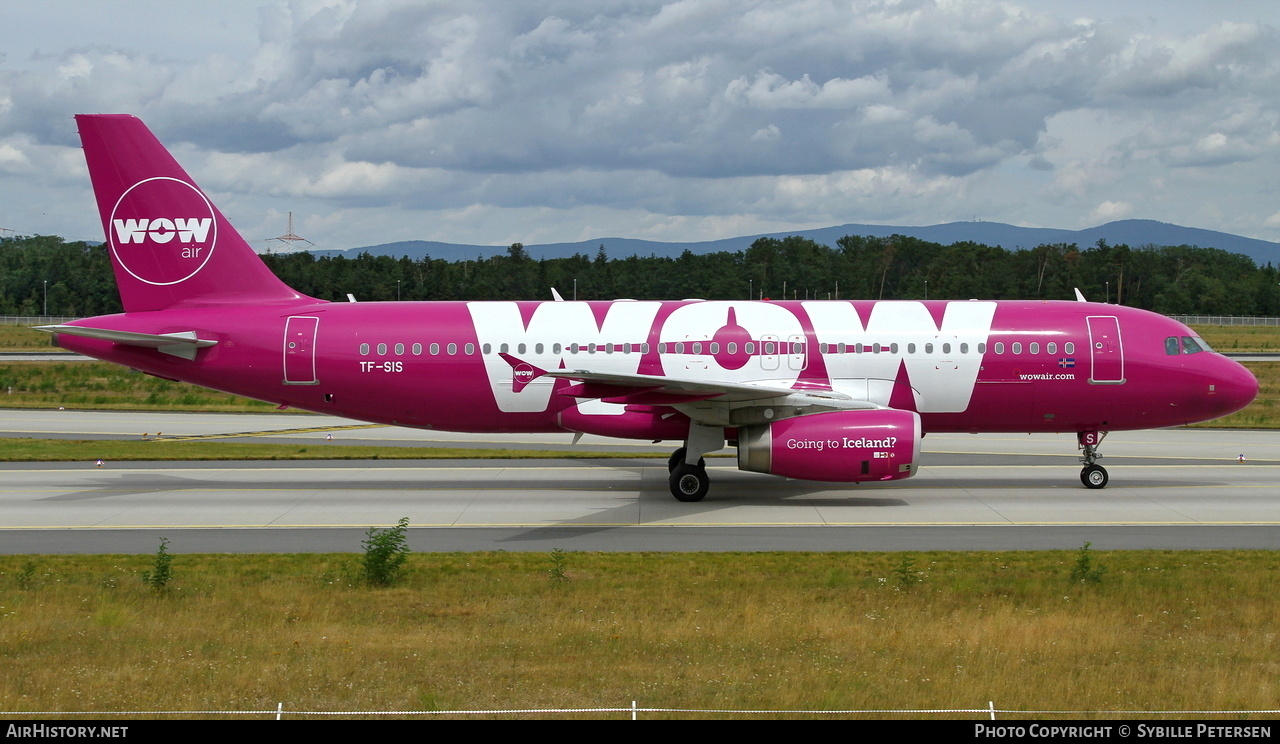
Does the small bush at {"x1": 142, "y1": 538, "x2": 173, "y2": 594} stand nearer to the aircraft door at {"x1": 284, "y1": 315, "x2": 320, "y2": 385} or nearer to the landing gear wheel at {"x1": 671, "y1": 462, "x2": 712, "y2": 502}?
the aircraft door at {"x1": 284, "y1": 315, "x2": 320, "y2": 385}

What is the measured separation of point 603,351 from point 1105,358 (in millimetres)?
11029

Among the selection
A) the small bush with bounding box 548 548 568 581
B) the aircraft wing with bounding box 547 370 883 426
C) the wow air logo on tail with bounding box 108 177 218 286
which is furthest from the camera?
the wow air logo on tail with bounding box 108 177 218 286

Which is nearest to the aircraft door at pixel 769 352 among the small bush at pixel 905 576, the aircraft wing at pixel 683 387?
the aircraft wing at pixel 683 387

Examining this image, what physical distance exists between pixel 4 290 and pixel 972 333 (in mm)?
160293

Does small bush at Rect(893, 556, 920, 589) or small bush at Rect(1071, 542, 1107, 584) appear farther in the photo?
small bush at Rect(1071, 542, 1107, 584)

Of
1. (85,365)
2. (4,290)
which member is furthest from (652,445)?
(4,290)

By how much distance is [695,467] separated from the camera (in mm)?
23156

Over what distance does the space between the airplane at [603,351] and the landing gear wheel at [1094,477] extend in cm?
3

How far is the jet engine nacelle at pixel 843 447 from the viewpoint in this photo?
2134 cm

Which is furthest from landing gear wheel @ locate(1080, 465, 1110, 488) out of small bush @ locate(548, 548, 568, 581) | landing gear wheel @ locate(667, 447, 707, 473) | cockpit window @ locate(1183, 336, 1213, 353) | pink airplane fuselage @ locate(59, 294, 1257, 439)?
small bush @ locate(548, 548, 568, 581)

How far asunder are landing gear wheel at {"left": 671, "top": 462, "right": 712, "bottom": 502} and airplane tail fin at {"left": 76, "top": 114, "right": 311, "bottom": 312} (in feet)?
34.9

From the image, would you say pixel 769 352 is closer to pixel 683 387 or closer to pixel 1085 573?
pixel 683 387

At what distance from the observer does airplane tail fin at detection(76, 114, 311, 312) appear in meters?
25.2
